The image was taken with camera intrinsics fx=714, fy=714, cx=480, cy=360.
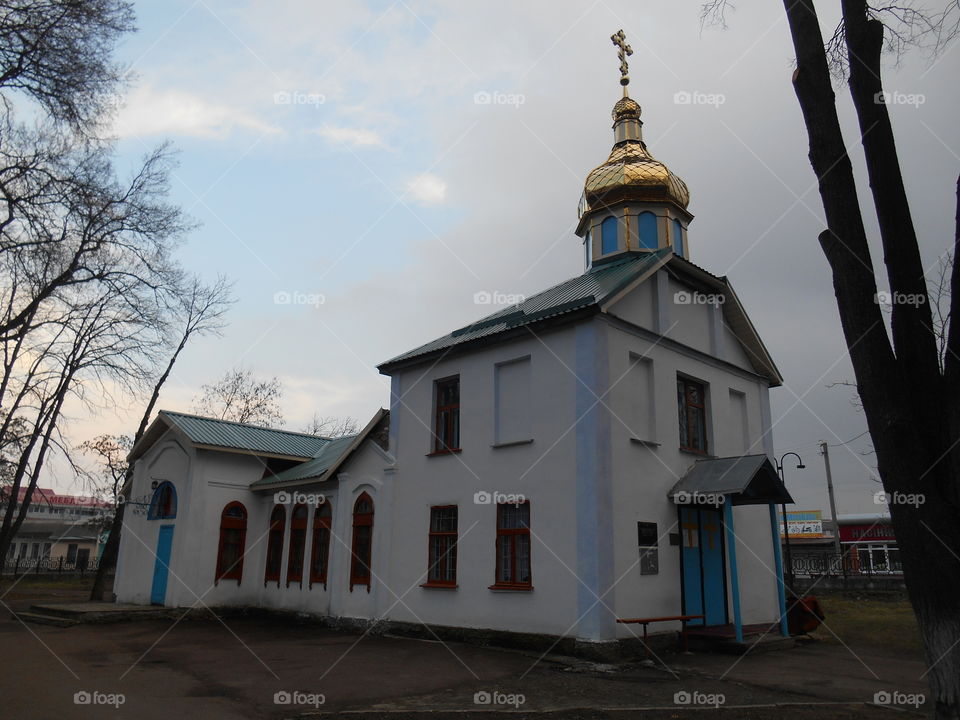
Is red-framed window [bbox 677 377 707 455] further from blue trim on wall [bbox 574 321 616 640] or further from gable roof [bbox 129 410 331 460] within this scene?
gable roof [bbox 129 410 331 460]

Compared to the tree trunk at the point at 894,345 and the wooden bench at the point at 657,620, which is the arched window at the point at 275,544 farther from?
the tree trunk at the point at 894,345

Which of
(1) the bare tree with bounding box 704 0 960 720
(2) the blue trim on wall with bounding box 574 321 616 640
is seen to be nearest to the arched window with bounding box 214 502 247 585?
(2) the blue trim on wall with bounding box 574 321 616 640

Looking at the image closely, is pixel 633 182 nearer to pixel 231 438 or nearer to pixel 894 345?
pixel 894 345

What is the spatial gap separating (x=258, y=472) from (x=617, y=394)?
42.5 feet

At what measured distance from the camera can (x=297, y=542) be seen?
19.5 m

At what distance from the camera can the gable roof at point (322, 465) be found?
17.6m

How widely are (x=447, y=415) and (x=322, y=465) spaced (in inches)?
233

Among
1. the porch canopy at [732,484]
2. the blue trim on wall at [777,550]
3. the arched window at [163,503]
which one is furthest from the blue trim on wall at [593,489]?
the arched window at [163,503]

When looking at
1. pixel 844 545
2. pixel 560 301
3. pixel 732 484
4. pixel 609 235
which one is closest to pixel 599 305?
pixel 560 301

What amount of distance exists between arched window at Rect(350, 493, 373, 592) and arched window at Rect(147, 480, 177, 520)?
6.84 m

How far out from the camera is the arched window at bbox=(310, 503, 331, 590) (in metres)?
18.1

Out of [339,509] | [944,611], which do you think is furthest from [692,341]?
[944,611]

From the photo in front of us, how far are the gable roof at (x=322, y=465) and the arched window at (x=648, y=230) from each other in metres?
7.60

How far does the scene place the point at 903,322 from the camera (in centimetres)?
536
